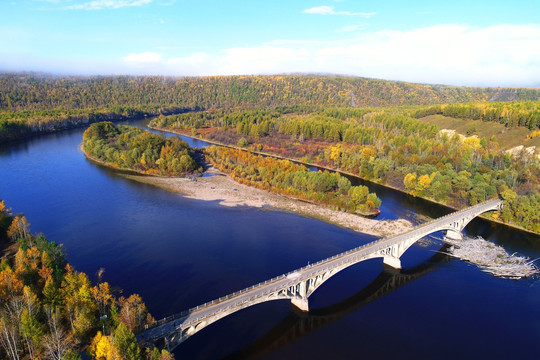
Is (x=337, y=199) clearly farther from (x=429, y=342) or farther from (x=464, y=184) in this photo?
(x=429, y=342)

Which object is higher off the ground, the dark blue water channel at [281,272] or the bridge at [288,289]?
the bridge at [288,289]

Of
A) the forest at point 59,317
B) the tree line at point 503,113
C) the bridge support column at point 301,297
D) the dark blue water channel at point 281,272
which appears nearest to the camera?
the forest at point 59,317

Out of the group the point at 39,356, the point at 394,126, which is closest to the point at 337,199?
the point at 39,356

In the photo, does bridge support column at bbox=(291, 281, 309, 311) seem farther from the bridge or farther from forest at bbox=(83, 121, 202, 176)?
forest at bbox=(83, 121, 202, 176)

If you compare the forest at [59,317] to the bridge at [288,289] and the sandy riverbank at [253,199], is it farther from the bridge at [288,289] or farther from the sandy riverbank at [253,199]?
the sandy riverbank at [253,199]

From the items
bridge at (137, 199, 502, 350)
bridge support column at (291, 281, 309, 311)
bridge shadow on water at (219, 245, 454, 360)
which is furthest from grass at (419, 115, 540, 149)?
bridge support column at (291, 281, 309, 311)

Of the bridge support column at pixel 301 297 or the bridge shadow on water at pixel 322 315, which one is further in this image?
the bridge support column at pixel 301 297

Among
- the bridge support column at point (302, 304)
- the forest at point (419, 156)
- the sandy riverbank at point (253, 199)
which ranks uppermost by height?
the forest at point (419, 156)

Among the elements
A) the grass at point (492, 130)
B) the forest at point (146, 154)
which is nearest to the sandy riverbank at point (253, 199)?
the forest at point (146, 154)
